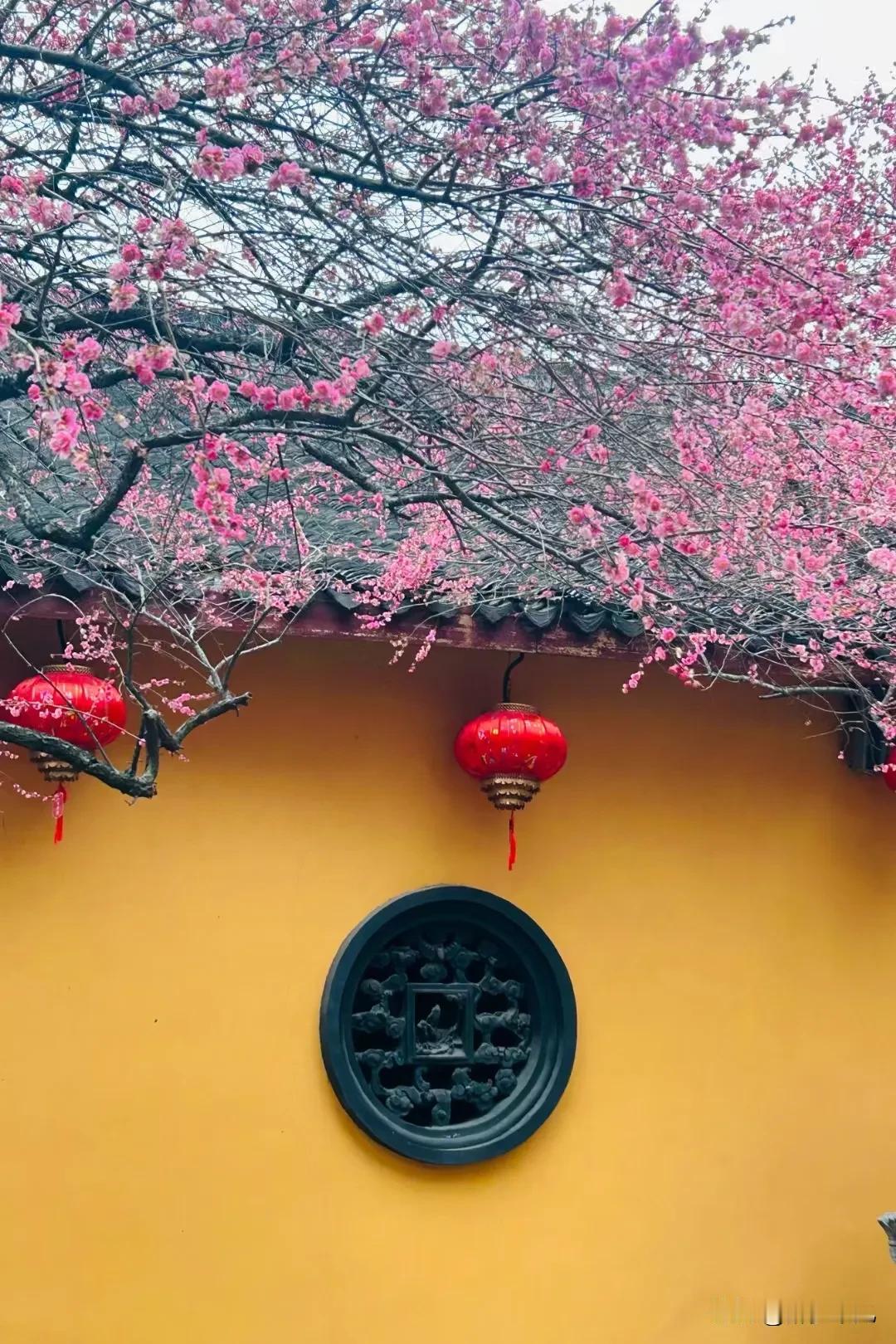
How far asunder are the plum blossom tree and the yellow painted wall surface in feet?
1.73

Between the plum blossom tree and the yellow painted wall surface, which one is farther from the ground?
the plum blossom tree

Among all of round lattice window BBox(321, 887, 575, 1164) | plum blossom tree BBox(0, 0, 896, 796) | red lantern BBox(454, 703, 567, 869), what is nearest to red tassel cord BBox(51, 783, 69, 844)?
plum blossom tree BBox(0, 0, 896, 796)

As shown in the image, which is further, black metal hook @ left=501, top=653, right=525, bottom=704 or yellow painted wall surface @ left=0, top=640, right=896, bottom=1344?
black metal hook @ left=501, top=653, right=525, bottom=704

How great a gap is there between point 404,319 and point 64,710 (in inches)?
64.5

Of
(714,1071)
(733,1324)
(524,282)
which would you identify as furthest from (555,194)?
(733,1324)

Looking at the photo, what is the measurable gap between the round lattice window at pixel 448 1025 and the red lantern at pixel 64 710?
1222 mm

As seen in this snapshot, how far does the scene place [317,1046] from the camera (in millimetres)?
5074

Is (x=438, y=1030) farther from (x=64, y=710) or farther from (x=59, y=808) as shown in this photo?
(x=64, y=710)

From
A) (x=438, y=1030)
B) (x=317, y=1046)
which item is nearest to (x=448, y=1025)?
(x=438, y=1030)

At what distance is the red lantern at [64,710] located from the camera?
175 inches

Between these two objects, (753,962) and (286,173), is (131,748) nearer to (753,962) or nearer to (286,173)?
(286,173)

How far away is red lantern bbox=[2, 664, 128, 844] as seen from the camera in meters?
4.45

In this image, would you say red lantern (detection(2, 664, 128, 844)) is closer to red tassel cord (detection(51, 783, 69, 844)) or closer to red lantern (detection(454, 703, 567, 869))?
red tassel cord (detection(51, 783, 69, 844))

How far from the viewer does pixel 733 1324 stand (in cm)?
547
